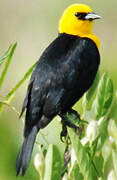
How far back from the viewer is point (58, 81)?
6.13 feet

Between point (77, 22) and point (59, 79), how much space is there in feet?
1.77

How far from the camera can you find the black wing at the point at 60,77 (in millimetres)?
1822

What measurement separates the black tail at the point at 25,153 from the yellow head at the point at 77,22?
735mm

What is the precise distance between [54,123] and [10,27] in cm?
233

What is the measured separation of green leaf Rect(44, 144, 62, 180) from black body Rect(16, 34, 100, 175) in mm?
618

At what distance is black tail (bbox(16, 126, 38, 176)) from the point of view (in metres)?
1.25

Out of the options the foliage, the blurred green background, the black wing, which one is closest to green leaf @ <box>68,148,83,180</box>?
the foliage

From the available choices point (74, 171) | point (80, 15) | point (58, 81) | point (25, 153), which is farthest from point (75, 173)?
point (80, 15)

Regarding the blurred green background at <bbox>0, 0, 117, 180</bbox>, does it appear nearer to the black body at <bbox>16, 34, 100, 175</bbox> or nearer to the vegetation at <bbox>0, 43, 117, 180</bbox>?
the black body at <bbox>16, 34, 100, 175</bbox>

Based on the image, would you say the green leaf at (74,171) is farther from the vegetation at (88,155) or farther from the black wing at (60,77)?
the black wing at (60,77)

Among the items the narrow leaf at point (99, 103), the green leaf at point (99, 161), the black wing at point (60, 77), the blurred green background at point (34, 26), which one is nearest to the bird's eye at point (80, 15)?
the black wing at point (60, 77)

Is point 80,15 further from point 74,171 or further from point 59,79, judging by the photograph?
point 74,171

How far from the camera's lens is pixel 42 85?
1.83 m

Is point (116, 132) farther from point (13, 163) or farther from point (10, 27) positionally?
point (10, 27)
